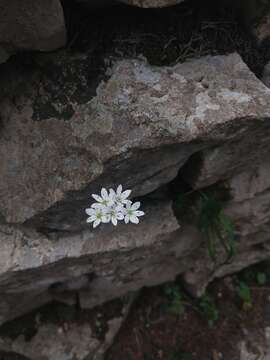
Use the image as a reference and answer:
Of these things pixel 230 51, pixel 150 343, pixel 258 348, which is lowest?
A: pixel 258 348

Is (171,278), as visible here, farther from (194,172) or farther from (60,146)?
(60,146)

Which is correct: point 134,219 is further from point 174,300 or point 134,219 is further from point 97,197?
point 174,300

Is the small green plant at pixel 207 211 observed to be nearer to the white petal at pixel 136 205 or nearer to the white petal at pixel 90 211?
the white petal at pixel 136 205

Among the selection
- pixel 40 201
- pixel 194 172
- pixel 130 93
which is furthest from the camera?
pixel 194 172

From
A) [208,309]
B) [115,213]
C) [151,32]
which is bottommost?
[208,309]

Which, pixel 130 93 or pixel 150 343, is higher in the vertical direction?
pixel 130 93

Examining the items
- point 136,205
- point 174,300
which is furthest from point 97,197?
point 174,300

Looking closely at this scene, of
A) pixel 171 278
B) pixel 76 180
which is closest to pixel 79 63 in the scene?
pixel 76 180
